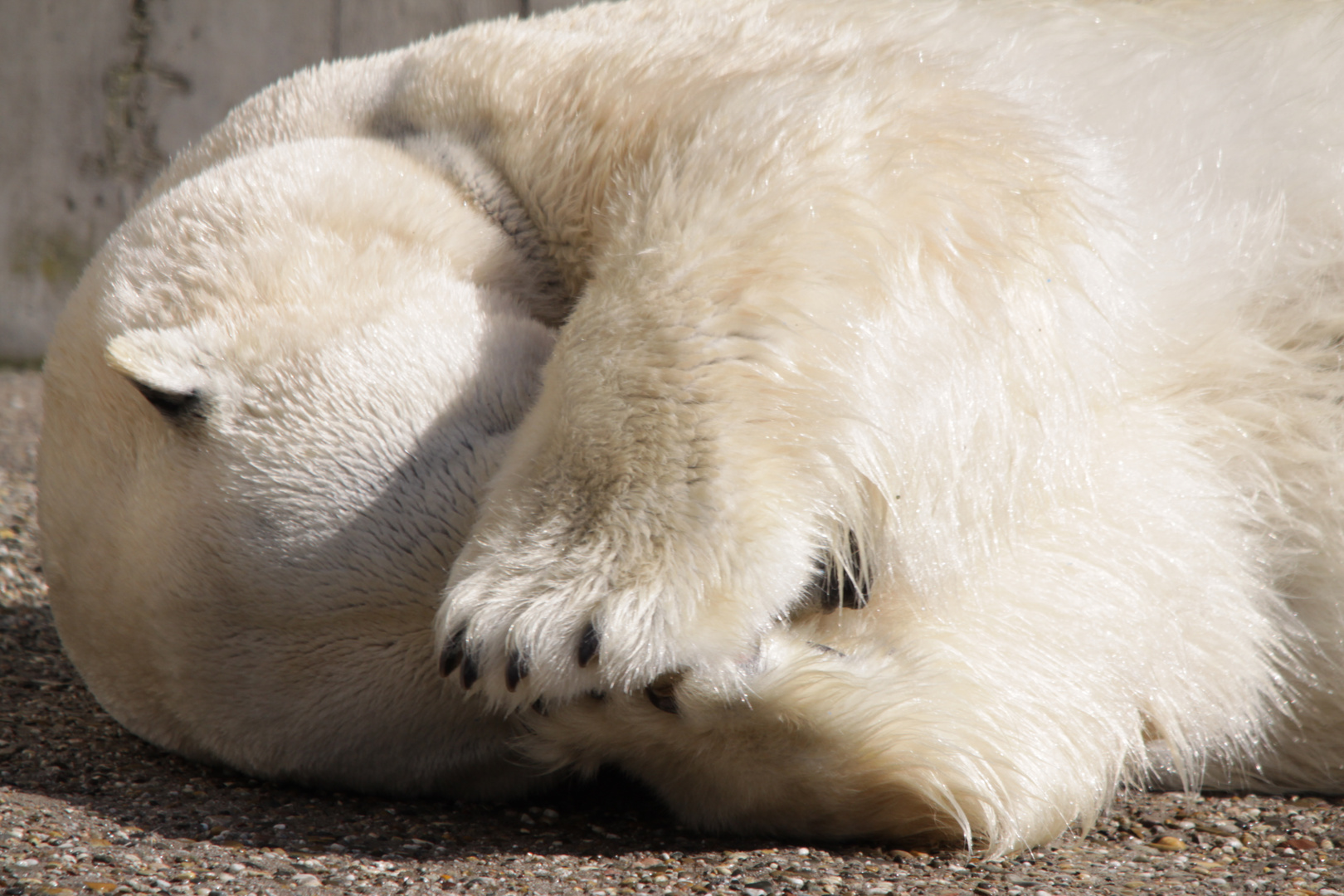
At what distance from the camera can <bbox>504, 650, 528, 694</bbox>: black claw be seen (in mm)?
1250

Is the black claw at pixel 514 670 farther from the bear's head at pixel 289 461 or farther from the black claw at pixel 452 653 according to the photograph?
the bear's head at pixel 289 461

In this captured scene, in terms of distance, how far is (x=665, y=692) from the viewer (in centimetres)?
126

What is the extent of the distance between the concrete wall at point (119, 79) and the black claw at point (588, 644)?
406 cm

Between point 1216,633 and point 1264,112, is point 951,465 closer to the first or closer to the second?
point 1216,633

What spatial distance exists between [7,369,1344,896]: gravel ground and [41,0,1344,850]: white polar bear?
1.9 inches

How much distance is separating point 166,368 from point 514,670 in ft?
1.82

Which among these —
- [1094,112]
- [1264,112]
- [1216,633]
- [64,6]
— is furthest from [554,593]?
[64,6]

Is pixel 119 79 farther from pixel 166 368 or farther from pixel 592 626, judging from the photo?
pixel 592 626

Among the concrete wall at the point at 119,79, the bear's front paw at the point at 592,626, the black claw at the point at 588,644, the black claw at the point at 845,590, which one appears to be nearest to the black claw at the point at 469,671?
the bear's front paw at the point at 592,626

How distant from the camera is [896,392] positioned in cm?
132

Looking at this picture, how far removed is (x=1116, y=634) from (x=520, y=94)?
1.09 m

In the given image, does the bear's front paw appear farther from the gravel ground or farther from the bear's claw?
the gravel ground

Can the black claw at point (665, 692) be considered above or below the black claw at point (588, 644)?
below

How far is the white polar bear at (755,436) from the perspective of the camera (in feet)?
4.19
